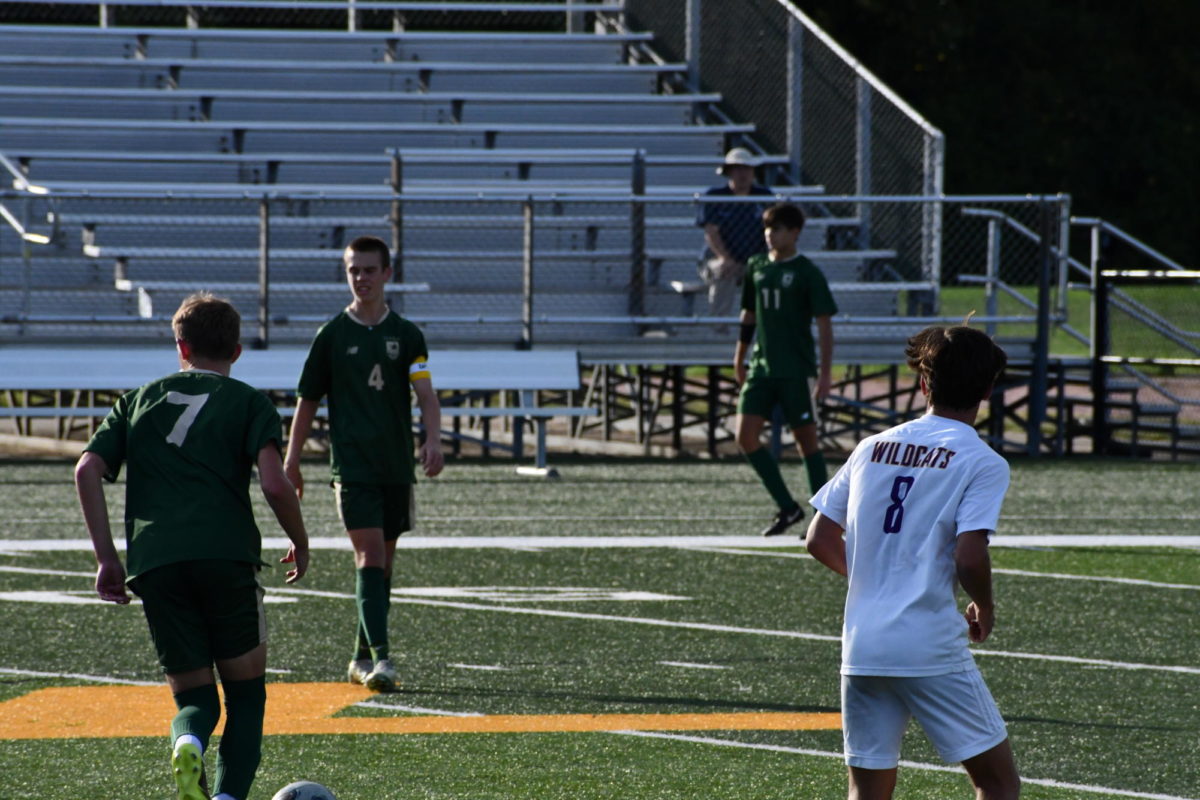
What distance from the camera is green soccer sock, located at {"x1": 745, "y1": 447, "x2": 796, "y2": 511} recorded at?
10953 mm

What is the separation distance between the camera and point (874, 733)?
4062 millimetres

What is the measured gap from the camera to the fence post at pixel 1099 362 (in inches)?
666

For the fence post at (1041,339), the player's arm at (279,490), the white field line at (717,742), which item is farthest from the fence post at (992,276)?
the player's arm at (279,490)

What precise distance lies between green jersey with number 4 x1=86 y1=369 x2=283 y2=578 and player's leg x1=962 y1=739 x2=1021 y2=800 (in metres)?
1.85

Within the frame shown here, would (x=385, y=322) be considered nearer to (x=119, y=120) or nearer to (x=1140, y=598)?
(x=1140, y=598)

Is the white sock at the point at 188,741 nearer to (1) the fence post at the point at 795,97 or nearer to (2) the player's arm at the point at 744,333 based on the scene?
(2) the player's arm at the point at 744,333

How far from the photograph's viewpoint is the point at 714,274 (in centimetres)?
1630

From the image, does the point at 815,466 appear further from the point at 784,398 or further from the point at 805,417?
the point at 784,398

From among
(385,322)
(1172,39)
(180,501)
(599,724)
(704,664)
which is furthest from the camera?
(1172,39)

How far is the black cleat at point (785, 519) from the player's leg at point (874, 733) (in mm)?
6779

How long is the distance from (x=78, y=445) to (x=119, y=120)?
13.5ft

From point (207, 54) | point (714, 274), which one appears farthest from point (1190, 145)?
point (714, 274)

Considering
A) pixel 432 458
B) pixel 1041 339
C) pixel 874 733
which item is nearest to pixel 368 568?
pixel 432 458

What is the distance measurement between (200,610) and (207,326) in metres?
0.71
